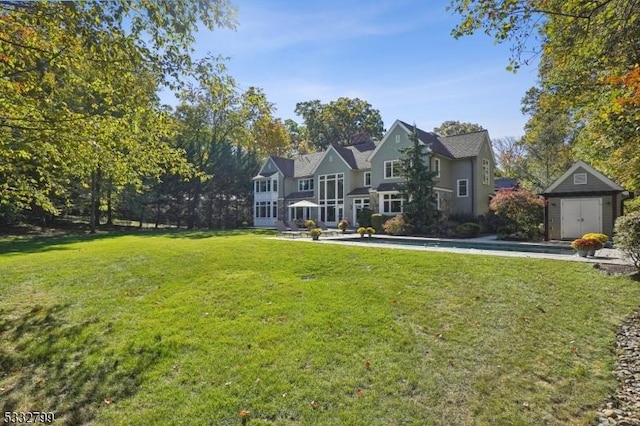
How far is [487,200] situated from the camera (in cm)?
2889

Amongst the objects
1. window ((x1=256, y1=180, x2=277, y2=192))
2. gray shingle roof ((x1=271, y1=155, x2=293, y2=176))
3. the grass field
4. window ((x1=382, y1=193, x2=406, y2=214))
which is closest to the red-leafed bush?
window ((x1=382, y1=193, x2=406, y2=214))

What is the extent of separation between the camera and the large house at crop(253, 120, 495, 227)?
2758 cm

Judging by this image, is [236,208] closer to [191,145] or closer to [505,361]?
[191,145]

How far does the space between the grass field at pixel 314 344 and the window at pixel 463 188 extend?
18.0 meters

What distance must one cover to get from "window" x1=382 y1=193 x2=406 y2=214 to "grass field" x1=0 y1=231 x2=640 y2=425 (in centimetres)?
1724

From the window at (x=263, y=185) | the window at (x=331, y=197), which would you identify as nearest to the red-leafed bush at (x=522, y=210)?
the window at (x=331, y=197)

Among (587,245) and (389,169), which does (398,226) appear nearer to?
(389,169)

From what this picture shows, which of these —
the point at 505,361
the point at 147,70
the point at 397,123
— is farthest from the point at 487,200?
the point at 147,70

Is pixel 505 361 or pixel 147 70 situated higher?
pixel 147 70

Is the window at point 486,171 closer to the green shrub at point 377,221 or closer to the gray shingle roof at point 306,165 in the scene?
the green shrub at point 377,221

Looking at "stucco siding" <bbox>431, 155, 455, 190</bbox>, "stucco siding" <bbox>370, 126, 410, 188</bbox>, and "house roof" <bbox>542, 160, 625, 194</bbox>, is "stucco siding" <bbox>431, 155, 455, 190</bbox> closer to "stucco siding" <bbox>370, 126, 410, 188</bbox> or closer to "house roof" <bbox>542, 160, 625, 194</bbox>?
"stucco siding" <bbox>370, 126, 410, 188</bbox>

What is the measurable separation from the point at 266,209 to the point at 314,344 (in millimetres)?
33164

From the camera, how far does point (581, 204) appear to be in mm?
18469

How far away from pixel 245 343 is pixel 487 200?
27.4 m
